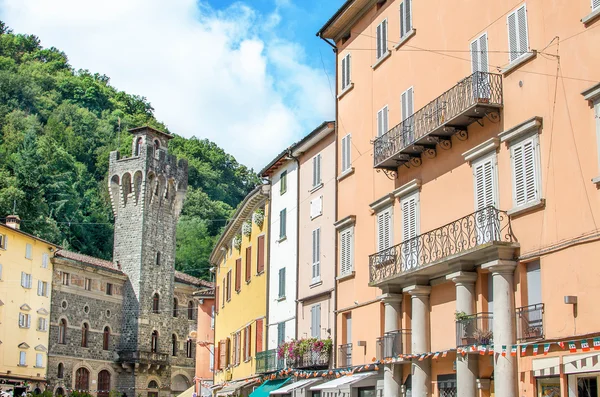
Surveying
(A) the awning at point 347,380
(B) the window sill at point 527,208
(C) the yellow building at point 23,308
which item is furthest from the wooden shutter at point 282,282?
(C) the yellow building at point 23,308

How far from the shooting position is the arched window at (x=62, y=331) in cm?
6606

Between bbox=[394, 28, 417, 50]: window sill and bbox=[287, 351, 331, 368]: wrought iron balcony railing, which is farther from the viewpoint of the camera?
bbox=[287, 351, 331, 368]: wrought iron balcony railing

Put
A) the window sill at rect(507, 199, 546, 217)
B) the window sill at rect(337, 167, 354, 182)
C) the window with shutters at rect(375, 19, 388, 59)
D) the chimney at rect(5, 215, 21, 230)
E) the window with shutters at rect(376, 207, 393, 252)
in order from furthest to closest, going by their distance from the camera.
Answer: the chimney at rect(5, 215, 21, 230) → the window sill at rect(337, 167, 354, 182) → the window with shutters at rect(375, 19, 388, 59) → the window with shutters at rect(376, 207, 393, 252) → the window sill at rect(507, 199, 546, 217)

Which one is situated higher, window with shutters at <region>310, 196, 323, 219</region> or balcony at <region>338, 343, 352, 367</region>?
window with shutters at <region>310, 196, 323, 219</region>

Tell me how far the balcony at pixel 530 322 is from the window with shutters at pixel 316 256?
12154 mm

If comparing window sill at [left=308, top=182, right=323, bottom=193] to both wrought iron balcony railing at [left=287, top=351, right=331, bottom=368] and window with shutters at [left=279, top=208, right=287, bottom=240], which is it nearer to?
window with shutters at [left=279, top=208, right=287, bottom=240]

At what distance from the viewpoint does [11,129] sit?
321 ft

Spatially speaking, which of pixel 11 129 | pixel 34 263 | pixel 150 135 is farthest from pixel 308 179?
pixel 11 129

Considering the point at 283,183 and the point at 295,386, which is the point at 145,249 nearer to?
the point at 283,183

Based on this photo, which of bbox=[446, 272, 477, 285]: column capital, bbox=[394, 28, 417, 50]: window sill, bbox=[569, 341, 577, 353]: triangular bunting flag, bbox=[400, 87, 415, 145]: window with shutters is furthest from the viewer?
bbox=[394, 28, 417, 50]: window sill

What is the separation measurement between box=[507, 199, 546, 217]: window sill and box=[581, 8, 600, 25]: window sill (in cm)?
343

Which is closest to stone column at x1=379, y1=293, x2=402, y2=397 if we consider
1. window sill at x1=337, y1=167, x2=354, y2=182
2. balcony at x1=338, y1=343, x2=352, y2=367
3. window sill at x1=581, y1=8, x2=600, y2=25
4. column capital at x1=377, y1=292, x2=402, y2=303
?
column capital at x1=377, y1=292, x2=402, y2=303

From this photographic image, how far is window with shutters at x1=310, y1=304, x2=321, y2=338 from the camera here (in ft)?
94.7

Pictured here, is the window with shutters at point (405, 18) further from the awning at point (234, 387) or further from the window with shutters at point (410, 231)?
the awning at point (234, 387)
